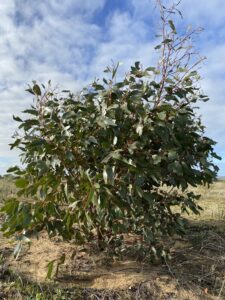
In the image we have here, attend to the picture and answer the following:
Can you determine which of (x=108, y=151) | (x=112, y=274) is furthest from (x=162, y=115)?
(x=112, y=274)

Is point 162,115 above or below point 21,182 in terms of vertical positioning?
above

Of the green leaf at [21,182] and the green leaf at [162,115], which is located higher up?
the green leaf at [162,115]

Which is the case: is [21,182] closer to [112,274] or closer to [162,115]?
[112,274]

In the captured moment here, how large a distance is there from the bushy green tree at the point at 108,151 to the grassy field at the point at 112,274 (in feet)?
1.12

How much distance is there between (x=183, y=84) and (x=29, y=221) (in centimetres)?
185

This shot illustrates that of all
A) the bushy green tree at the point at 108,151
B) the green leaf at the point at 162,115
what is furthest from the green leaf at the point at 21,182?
the green leaf at the point at 162,115

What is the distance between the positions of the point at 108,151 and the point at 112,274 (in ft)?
4.15

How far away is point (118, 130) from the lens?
3.59m

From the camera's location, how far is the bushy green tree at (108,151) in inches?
138

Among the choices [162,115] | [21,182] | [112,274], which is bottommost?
[112,274]

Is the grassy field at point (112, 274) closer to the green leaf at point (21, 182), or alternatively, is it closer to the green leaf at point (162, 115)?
the green leaf at point (21, 182)

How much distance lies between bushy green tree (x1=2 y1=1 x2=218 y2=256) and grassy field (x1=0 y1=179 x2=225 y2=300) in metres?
0.34

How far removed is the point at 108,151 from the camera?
140 inches

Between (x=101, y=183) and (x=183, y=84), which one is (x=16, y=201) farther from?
(x=183, y=84)
